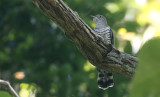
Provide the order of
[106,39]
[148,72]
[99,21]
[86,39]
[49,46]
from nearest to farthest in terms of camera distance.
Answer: [148,72] < [86,39] < [106,39] < [99,21] < [49,46]

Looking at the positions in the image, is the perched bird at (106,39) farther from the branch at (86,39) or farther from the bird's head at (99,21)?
the branch at (86,39)

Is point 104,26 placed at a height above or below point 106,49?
above

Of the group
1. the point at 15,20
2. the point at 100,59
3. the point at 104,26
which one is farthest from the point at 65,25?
the point at 15,20

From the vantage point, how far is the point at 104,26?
4.64m

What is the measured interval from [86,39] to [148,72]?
179cm

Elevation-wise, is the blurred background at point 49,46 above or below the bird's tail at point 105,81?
Answer: above

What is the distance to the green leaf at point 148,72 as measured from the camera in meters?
0.58

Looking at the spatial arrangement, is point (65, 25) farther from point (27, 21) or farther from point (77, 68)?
point (27, 21)

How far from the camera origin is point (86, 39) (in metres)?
2.37

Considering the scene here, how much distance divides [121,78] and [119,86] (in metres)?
0.24

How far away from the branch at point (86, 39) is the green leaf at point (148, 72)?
1627 mm

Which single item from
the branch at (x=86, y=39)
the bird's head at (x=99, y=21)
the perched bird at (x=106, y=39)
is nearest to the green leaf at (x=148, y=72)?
the branch at (x=86, y=39)

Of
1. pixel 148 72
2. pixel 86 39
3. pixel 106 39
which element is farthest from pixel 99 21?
pixel 148 72

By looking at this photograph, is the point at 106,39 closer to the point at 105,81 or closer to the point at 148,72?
the point at 105,81
